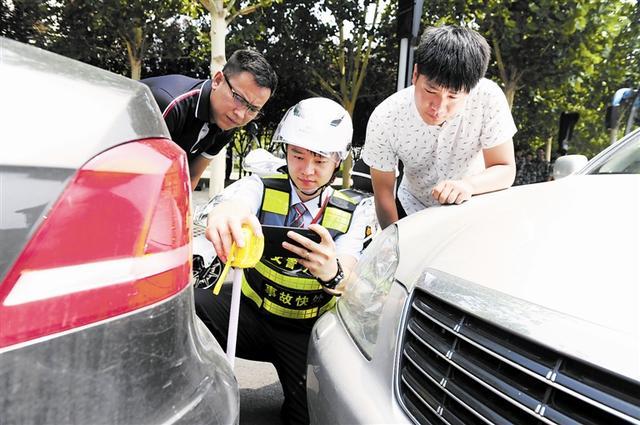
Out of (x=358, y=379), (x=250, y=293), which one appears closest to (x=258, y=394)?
(x=250, y=293)

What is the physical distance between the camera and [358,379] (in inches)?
51.4

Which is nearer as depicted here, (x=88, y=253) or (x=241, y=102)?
(x=88, y=253)

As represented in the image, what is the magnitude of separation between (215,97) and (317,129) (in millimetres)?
1047

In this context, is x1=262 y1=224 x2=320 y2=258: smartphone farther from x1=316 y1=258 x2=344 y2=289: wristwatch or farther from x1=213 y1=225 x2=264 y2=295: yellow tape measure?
x1=213 y1=225 x2=264 y2=295: yellow tape measure

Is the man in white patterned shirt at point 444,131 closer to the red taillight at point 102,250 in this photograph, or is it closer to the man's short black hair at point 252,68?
the man's short black hair at point 252,68

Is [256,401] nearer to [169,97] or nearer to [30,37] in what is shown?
[169,97]

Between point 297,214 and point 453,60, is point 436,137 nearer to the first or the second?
point 453,60

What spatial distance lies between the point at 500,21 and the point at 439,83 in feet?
31.9

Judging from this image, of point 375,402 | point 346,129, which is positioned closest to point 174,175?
point 375,402

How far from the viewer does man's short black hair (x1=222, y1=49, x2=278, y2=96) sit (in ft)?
9.20

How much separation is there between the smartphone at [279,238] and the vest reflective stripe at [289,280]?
100 millimetres

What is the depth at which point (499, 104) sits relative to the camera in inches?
90.7

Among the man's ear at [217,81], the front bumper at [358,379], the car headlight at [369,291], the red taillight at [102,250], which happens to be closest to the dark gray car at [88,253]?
the red taillight at [102,250]

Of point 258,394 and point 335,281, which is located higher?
point 335,281
